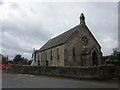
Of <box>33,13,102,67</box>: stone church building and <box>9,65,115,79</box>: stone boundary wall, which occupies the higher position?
→ <box>33,13,102,67</box>: stone church building

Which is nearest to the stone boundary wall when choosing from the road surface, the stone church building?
the road surface

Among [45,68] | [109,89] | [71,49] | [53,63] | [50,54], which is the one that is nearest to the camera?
[109,89]

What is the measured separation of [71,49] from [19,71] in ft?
39.0

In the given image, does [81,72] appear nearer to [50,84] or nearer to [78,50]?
[50,84]

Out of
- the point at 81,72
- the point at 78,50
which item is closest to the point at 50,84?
the point at 81,72

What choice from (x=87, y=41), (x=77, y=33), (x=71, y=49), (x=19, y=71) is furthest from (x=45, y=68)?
(x=87, y=41)

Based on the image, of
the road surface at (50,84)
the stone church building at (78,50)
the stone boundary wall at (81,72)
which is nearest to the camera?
the road surface at (50,84)

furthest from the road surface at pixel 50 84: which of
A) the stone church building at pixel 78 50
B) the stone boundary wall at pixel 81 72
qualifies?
the stone church building at pixel 78 50

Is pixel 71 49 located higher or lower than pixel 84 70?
higher

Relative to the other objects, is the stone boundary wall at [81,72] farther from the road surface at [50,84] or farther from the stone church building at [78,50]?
the stone church building at [78,50]

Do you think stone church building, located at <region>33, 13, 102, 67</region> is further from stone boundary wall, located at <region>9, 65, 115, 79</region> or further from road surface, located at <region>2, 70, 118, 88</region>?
road surface, located at <region>2, 70, 118, 88</region>

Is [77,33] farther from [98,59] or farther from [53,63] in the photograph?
[53,63]

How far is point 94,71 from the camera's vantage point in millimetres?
21016

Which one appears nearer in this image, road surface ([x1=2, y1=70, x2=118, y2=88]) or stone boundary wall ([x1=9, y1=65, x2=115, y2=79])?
road surface ([x1=2, y1=70, x2=118, y2=88])
